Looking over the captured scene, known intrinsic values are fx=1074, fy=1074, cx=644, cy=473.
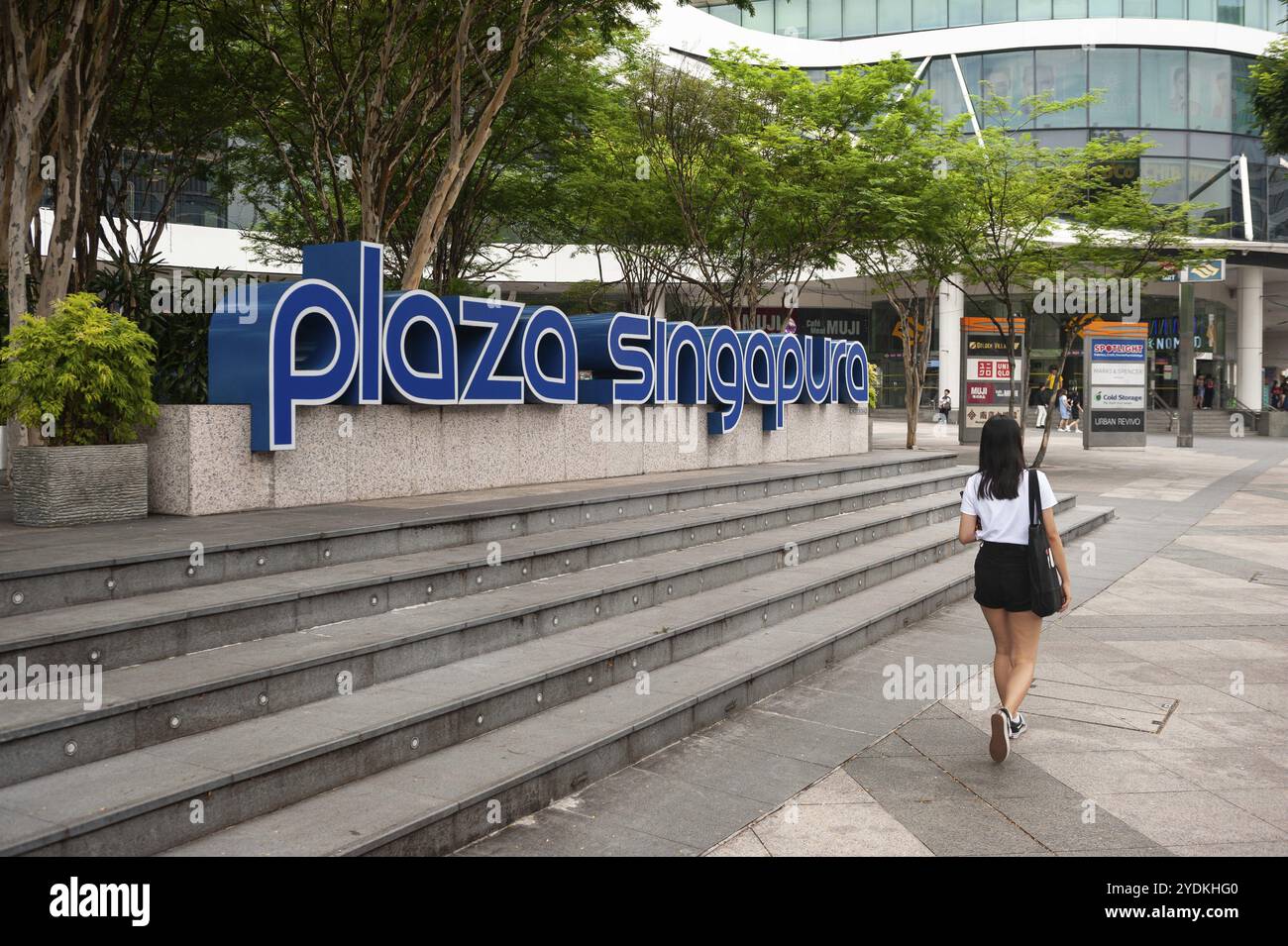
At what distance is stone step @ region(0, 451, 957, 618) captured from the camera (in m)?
6.14

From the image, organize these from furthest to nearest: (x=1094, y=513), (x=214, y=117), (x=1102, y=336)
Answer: (x=1102, y=336) → (x=214, y=117) → (x=1094, y=513)

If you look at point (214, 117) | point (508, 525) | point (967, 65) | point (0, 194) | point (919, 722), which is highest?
point (967, 65)

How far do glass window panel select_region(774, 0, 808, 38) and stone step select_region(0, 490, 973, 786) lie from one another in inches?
1886

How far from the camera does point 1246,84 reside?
68.6 feet

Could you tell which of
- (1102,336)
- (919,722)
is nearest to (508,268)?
(1102,336)

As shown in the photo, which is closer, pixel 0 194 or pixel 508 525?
pixel 508 525

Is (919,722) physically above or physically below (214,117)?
below

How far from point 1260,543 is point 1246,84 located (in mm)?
10593

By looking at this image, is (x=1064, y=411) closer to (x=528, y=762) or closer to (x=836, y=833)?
(x=836, y=833)

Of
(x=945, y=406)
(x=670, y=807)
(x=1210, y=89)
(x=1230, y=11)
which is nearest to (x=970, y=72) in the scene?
(x=1210, y=89)

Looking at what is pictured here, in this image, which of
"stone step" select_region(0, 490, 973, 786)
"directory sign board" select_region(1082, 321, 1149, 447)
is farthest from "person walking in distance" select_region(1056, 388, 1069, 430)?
"stone step" select_region(0, 490, 973, 786)

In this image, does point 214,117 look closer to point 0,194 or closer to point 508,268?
point 0,194

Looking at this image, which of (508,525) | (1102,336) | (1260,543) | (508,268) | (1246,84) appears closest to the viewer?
(508,525)

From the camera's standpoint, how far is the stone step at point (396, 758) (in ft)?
13.9
